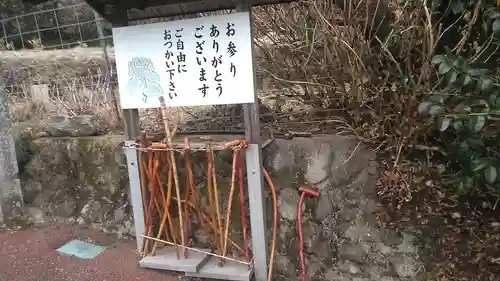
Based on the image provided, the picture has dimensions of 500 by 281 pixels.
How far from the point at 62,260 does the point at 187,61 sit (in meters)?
2.13

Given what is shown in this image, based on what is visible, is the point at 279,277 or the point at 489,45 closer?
the point at 489,45

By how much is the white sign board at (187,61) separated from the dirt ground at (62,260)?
4.53ft

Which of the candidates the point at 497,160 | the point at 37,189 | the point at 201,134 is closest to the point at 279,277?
the point at 201,134

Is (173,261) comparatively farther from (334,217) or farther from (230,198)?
(334,217)

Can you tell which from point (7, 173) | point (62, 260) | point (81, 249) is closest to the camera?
point (62, 260)

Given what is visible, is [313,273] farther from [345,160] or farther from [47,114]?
[47,114]

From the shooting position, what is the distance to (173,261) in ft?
10.2

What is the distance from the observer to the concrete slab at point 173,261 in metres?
3.03

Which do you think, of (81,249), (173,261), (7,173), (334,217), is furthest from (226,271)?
(7,173)

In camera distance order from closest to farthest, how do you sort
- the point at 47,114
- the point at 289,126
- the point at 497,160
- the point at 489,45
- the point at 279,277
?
the point at 497,160
the point at 489,45
the point at 279,277
the point at 289,126
the point at 47,114

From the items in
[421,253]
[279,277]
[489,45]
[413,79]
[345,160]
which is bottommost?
[279,277]

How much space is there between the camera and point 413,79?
2.68m

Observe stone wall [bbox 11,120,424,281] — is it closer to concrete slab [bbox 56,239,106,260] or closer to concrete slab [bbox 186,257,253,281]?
concrete slab [bbox 186,257,253,281]

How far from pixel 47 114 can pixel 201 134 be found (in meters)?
2.43
